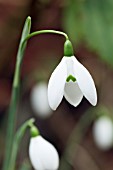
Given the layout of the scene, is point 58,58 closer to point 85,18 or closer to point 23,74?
point 23,74

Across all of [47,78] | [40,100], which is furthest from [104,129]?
[47,78]

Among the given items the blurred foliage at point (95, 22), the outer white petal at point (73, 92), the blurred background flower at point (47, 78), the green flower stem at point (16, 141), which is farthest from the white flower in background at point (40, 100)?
the outer white petal at point (73, 92)

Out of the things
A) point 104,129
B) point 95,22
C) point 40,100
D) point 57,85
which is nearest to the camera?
point 57,85

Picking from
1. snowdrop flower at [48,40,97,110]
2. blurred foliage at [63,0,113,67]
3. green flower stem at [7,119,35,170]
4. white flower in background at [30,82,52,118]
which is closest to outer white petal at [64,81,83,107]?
snowdrop flower at [48,40,97,110]

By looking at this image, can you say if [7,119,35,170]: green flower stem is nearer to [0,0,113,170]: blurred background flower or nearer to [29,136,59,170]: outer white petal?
[29,136,59,170]: outer white petal

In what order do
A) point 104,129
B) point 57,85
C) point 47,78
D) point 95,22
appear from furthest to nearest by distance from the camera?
point 47,78 → point 104,129 → point 95,22 → point 57,85

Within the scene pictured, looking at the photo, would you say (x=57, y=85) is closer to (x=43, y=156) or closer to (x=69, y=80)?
(x=69, y=80)
